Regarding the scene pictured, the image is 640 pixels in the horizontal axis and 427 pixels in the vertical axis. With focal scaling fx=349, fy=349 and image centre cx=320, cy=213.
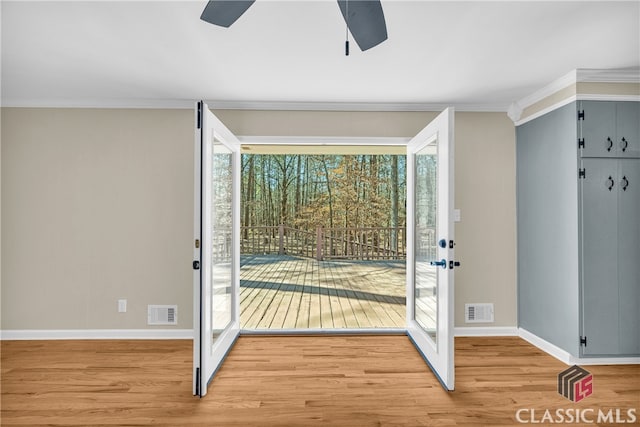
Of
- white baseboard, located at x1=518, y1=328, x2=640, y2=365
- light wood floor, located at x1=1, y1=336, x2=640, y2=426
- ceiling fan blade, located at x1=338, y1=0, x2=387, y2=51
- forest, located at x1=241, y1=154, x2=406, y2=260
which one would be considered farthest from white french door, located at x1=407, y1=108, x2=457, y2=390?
forest, located at x1=241, y1=154, x2=406, y2=260

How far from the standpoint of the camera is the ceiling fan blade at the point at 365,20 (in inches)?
56.1

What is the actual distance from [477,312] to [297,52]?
2926 mm

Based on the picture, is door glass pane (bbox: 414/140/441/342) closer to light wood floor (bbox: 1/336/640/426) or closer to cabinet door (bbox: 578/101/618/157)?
light wood floor (bbox: 1/336/640/426)

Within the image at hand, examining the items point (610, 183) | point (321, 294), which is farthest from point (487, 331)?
point (321, 294)

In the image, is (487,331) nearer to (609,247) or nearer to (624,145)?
(609,247)

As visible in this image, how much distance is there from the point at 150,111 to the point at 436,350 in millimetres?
3387

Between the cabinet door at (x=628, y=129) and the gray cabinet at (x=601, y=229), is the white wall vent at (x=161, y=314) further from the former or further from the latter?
the cabinet door at (x=628, y=129)

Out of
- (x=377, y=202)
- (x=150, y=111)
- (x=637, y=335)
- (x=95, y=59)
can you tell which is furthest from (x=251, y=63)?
(x=377, y=202)

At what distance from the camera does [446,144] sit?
2430 millimetres

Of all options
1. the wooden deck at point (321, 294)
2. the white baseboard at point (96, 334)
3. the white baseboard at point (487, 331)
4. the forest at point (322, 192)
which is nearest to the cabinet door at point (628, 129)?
the white baseboard at point (487, 331)

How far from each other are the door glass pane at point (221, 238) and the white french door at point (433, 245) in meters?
1.68

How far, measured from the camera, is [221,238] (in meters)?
2.96

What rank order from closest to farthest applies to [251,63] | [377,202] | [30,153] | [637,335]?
[251,63], [637,335], [30,153], [377,202]

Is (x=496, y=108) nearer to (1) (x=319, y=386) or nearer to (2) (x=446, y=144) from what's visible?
(2) (x=446, y=144)
